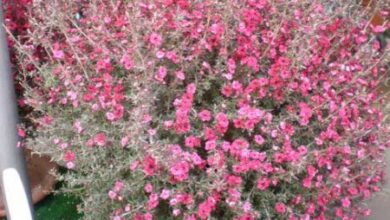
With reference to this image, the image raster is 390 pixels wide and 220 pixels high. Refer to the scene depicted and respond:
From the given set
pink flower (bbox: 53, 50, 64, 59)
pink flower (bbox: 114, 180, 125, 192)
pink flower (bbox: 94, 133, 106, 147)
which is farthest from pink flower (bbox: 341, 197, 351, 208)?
pink flower (bbox: 53, 50, 64, 59)

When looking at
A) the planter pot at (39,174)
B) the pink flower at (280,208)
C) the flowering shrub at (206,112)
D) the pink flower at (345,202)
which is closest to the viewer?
the flowering shrub at (206,112)

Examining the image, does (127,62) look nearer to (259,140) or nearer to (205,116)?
(205,116)

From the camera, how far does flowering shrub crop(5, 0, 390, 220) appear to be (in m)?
2.16

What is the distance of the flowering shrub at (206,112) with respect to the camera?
216 cm

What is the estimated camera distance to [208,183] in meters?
2.12

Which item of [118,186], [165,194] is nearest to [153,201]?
[165,194]

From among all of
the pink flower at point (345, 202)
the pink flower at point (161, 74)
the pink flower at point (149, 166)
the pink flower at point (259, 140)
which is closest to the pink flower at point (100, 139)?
the pink flower at point (149, 166)

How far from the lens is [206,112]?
2.21 meters

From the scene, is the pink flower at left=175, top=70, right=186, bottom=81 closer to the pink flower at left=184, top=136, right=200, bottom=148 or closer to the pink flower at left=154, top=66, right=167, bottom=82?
the pink flower at left=154, top=66, right=167, bottom=82

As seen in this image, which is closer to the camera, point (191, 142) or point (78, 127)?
point (191, 142)

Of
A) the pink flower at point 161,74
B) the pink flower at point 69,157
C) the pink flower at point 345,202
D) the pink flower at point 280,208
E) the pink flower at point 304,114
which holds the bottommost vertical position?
the pink flower at point 345,202

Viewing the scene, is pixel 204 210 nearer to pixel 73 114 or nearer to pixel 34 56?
pixel 73 114

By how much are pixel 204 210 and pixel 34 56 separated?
1261 mm

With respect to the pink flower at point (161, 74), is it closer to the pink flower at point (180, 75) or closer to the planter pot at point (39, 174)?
the pink flower at point (180, 75)
